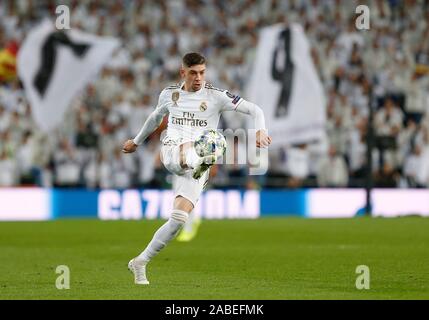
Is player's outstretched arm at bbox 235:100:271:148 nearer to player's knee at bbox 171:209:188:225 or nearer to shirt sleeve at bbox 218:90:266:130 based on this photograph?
shirt sleeve at bbox 218:90:266:130

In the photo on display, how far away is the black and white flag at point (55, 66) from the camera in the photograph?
2666 centimetres

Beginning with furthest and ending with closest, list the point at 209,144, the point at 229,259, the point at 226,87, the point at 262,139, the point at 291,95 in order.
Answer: the point at 226,87, the point at 291,95, the point at 229,259, the point at 209,144, the point at 262,139

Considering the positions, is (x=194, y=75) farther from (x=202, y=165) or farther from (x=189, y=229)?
(x=189, y=229)

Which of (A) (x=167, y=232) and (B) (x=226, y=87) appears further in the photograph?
(B) (x=226, y=87)

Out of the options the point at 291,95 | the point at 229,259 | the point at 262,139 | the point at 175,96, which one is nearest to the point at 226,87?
Result: the point at 291,95

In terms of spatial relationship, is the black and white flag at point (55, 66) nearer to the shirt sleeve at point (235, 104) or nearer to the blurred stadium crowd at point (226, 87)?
the blurred stadium crowd at point (226, 87)

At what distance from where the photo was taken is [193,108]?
12094mm

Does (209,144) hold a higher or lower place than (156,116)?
lower

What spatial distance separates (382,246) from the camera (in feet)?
59.2

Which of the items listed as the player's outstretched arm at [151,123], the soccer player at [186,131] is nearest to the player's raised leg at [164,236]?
the soccer player at [186,131]

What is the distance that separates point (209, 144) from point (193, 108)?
53 cm

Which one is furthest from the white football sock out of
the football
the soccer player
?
the football

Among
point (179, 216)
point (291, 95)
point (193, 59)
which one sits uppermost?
point (291, 95)
